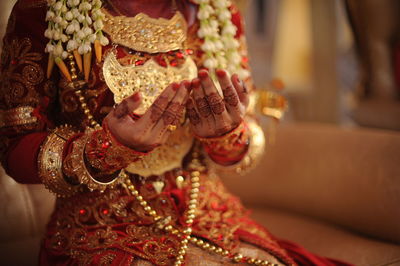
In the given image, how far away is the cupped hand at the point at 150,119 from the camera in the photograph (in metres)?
0.64

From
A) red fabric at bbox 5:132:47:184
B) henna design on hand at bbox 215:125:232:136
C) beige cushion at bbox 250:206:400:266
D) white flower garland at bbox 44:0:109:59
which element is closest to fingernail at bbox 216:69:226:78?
henna design on hand at bbox 215:125:232:136

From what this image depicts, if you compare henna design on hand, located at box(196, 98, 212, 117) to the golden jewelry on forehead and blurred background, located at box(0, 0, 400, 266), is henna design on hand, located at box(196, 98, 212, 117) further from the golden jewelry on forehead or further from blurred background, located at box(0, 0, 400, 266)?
blurred background, located at box(0, 0, 400, 266)

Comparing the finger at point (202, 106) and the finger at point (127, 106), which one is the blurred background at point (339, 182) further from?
the finger at point (127, 106)

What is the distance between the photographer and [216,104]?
0.69 m

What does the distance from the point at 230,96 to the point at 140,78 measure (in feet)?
0.62

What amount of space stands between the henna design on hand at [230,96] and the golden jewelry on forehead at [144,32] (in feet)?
0.61

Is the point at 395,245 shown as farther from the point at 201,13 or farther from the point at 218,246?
the point at 201,13

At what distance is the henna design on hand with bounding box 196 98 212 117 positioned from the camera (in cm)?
69

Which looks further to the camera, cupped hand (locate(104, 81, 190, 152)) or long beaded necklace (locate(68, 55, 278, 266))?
long beaded necklace (locate(68, 55, 278, 266))

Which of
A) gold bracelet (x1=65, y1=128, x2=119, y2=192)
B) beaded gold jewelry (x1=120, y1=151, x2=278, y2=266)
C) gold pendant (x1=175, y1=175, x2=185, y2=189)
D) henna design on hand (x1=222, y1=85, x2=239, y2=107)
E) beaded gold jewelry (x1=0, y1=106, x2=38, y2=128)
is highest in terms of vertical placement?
henna design on hand (x1=222, y1=85, x2=239, y2=107)

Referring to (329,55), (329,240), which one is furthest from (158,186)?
(329,55)

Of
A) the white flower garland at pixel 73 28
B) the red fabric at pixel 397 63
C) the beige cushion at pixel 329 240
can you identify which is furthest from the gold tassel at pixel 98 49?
the red fabric at pixel 397 63

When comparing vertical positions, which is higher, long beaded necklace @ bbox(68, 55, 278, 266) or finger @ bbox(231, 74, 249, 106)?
finger @ bbox(231, 74, 249, 106)

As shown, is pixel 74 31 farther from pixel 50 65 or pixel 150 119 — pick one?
pixel 150 119
